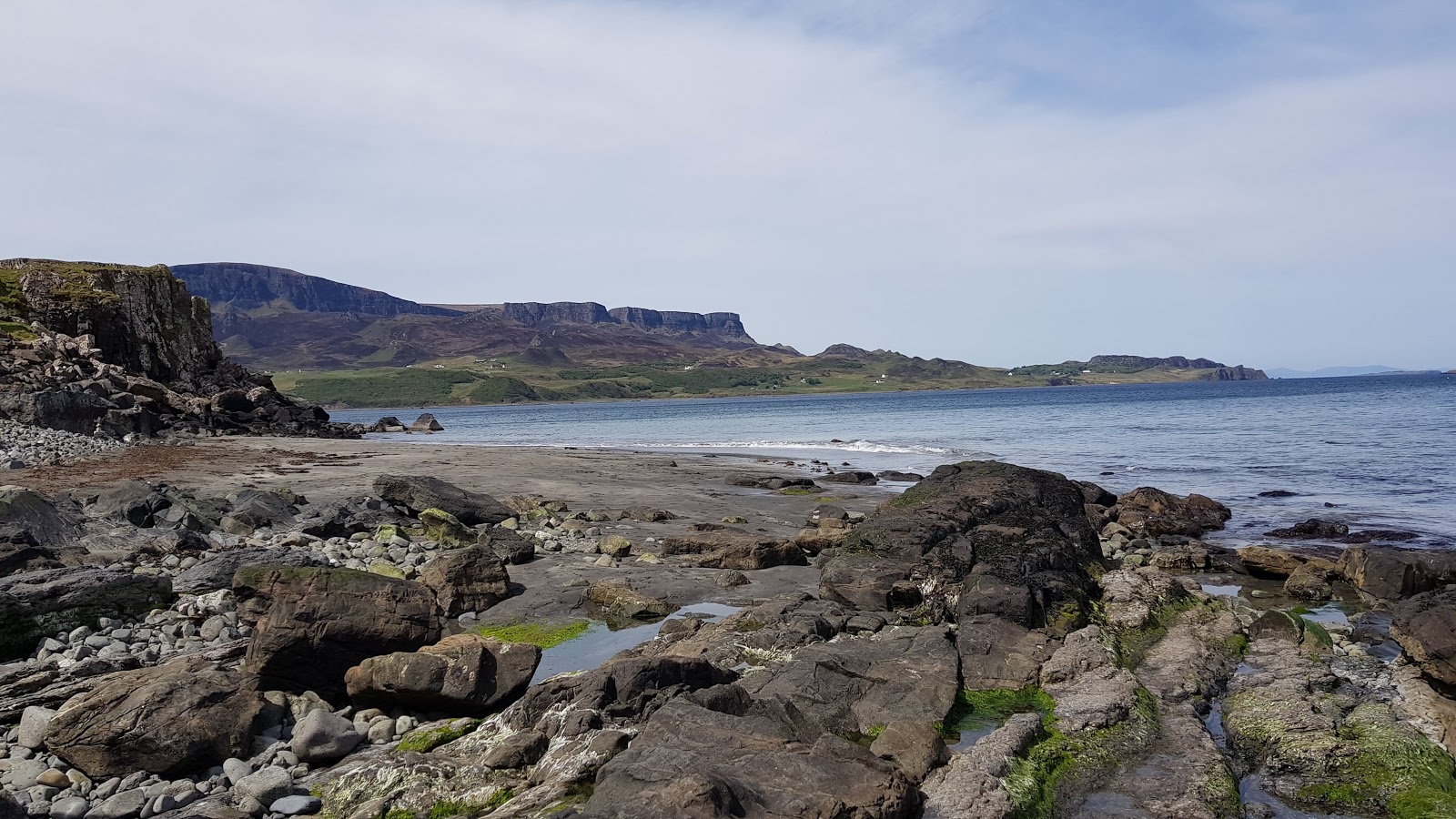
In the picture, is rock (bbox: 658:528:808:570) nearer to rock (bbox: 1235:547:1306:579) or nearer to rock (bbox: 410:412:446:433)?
rock (bbox: 1235:547:1306:579)

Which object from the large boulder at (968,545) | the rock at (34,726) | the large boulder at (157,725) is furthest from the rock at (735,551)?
the rock at (34,726)

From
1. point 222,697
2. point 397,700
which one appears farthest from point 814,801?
point 222,697

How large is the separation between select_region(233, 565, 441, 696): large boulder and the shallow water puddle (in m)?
1.76

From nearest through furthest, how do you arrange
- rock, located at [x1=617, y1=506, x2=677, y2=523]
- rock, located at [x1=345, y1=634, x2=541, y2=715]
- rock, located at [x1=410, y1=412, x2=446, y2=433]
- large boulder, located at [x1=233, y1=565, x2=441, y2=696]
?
rock, located at [x1=345, y1=634, x2=541, y2=715]
large boulder, located at [x1=233, y1=565, x2=441, y2=696]
rock, located at [x1=617, y1=506, x2=677, y2=523]
rock, located at [x1=410, y1=412, x2=446, y2=433]

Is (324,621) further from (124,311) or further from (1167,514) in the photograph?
(124,311)

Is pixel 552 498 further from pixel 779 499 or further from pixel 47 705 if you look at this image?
pixel 47 705

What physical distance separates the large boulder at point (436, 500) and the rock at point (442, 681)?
11.6 m

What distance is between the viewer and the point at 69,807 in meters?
7.40

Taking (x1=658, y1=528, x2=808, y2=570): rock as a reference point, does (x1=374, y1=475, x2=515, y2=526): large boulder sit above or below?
above

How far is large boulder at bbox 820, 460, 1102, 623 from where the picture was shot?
1462 cm

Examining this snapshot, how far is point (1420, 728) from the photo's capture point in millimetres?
9516

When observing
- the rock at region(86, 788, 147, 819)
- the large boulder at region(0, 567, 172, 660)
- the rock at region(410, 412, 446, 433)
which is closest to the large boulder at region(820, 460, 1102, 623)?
the rock at region(86, 788, 147, 819)

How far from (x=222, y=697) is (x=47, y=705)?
6.70 feet

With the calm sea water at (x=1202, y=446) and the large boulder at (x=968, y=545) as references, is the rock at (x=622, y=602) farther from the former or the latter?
the calm sea water at (x=1202, y=446)
